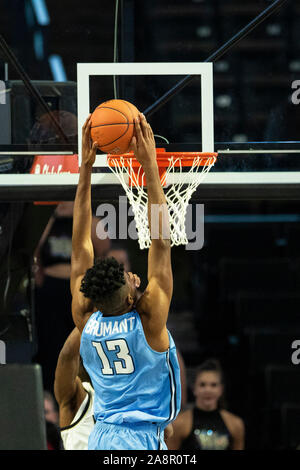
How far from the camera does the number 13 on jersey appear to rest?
325cm

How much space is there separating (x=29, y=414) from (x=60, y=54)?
10.7 feet

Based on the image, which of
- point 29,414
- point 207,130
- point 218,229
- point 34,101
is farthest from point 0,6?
point 218,229

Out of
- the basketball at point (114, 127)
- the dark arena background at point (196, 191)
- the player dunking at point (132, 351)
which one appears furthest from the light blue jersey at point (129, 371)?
the basketball at point (114, 127)

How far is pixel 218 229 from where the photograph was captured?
9500 millimetres

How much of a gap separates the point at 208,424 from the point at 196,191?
2478 millimetres

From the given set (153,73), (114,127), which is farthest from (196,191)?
(114,127)

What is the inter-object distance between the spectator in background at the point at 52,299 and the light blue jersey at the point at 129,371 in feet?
11.9

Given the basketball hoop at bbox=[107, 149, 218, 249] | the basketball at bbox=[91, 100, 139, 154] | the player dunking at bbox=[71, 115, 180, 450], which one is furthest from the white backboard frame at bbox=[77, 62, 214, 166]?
the player dunking at bbox=[71, 115, 180, 450]

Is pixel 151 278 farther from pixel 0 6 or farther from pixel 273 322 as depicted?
pixel 273 322

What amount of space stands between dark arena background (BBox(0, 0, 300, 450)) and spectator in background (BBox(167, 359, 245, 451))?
1.07 feet

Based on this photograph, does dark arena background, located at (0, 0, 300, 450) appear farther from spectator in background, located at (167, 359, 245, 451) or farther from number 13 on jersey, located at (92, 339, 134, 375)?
number 13 on jersey, located at (92, 339, 134, 375)

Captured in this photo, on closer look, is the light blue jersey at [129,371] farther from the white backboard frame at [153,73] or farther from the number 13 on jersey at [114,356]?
the white backboard frame at [153,73]

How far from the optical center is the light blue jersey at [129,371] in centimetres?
326

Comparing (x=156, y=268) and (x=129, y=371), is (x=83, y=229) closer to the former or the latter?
(x=156, y=268)
